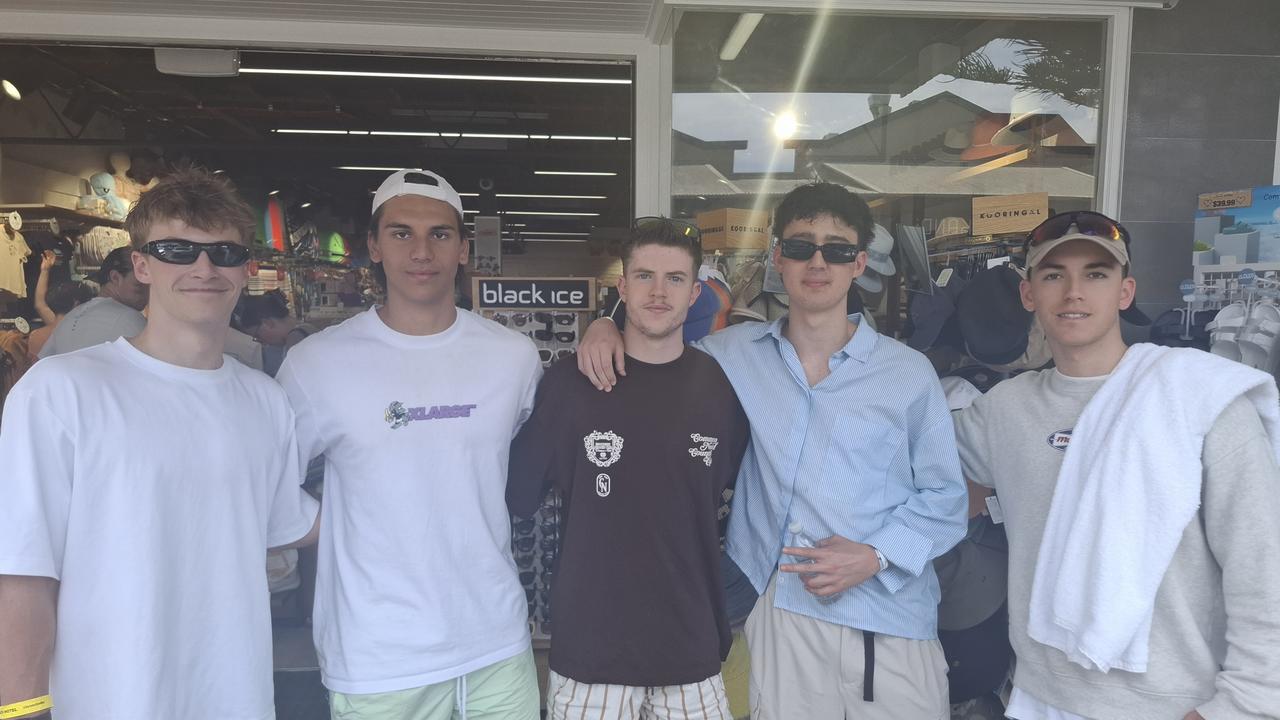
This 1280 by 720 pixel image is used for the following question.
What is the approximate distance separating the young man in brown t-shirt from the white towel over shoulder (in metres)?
0.92

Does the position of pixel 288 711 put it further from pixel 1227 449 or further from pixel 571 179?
pixel 571 179

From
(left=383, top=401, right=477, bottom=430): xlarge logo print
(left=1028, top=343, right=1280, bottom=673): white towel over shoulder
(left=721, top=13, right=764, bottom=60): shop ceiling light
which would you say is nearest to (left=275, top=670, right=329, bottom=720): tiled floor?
(left=383, top=401, right=477, bottom=430): xlarge logo print

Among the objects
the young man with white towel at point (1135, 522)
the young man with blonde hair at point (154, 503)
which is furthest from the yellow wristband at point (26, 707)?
the young man with white towel at point (1135, 522)

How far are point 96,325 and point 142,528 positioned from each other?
8.37ft

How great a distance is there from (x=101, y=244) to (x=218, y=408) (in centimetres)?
758

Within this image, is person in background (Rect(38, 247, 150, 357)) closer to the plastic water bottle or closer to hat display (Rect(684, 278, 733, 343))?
hat display (Rect(684, 278, 733, 343))

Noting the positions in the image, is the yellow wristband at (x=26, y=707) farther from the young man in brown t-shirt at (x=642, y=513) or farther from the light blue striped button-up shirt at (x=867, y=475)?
the light blue striped button-up shirt at (x=867, y=475)

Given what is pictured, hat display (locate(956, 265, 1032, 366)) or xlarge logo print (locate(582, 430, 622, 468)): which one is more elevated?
hat display (locate(956, 265, 1032, 366))

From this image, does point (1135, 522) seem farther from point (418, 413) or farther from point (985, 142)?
point (985, 142)

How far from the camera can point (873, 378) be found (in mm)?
2264

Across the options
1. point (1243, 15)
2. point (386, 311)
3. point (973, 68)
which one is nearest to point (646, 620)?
point (386, 311)

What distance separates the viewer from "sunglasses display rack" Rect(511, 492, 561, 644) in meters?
3.73

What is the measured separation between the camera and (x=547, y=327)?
3859 millimetres

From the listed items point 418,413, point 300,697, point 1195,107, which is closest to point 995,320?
point 1195,107
